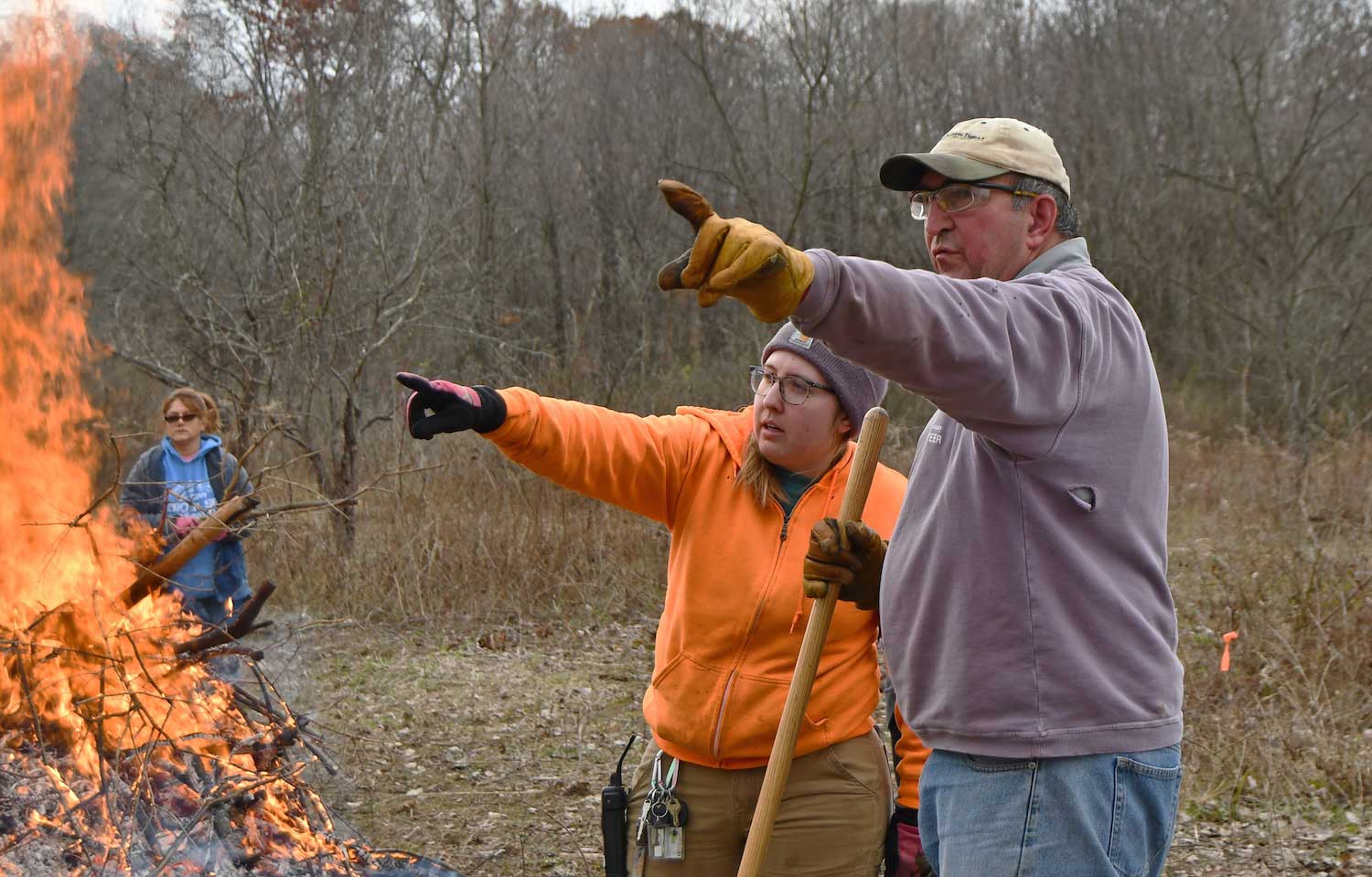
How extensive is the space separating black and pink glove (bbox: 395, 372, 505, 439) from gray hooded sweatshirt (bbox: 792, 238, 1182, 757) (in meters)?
1.08

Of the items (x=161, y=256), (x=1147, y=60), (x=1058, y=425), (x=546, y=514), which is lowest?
(x=546, y=514)

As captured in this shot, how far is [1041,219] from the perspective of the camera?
2271mm

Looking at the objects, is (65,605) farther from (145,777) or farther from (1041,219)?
(1041,219)

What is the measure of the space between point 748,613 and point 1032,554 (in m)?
1.15

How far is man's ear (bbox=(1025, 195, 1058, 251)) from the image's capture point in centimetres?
226

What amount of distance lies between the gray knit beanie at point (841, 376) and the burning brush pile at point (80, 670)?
2.19m

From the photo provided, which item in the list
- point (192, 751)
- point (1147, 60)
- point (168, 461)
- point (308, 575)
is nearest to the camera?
point (192, 751)

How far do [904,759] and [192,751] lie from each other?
7.61 ft

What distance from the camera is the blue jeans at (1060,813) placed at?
2.05 metres

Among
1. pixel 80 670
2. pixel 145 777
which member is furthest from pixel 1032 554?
pixel 80 670

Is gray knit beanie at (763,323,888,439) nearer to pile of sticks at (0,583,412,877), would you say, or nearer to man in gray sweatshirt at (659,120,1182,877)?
man in gray sweatshirt at (659,120,1182,877)

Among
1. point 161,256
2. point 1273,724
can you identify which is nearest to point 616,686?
point 1273,724

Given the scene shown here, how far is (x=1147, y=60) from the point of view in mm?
20844

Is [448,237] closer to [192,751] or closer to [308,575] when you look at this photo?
[308,575]
